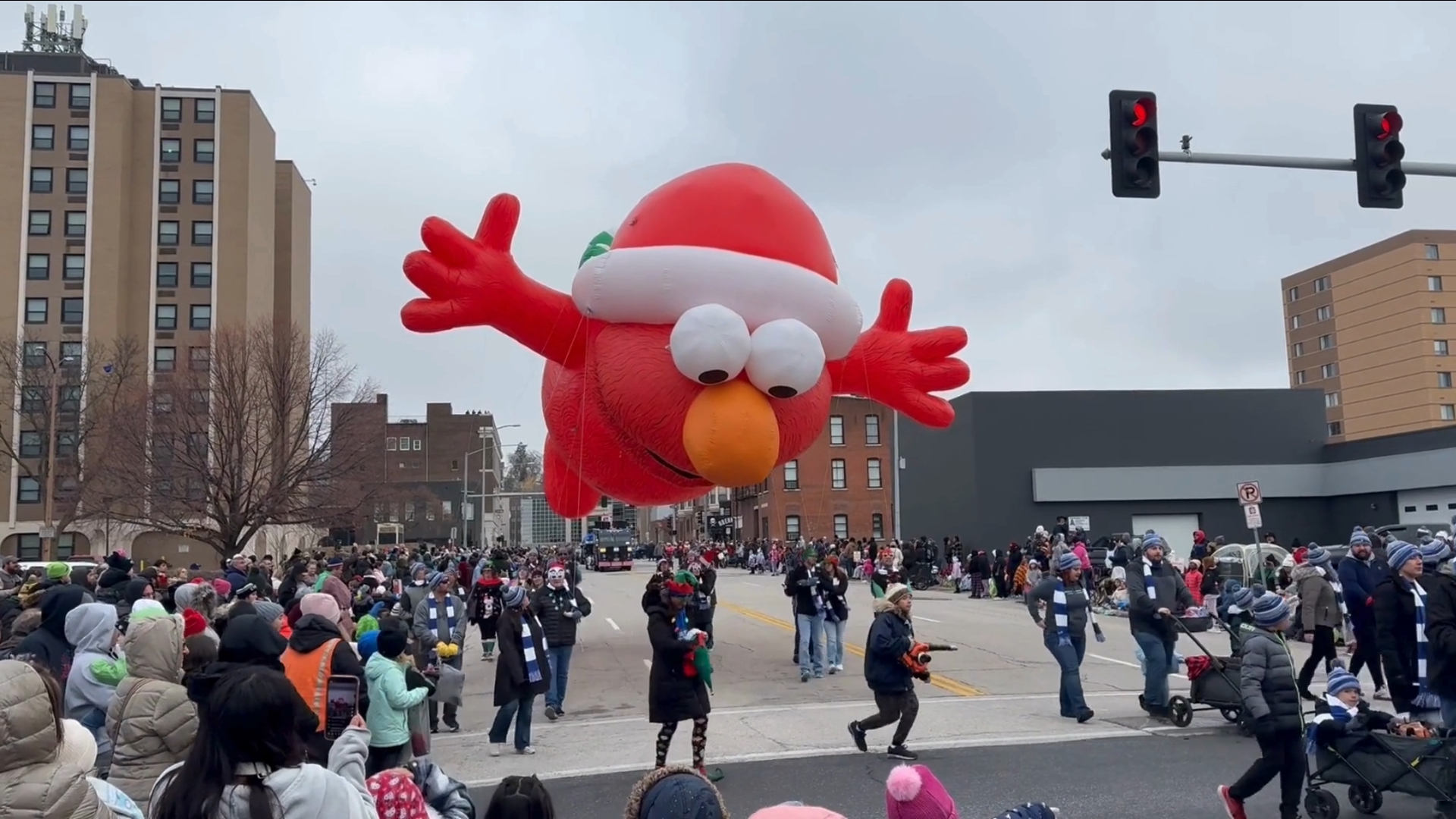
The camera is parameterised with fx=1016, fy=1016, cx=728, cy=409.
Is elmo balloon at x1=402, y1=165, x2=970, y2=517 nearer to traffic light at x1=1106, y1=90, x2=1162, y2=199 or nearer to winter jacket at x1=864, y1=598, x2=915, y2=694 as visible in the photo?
winter jacket at x1=864, y1=598, x2=915, y2=694

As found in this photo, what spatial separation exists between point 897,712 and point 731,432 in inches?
143

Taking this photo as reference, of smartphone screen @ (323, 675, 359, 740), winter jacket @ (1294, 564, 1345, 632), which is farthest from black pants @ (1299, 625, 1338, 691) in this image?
smartphone screen @ (323, 675, 359, 740)

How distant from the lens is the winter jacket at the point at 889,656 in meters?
8.97

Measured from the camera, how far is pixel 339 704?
537 cm

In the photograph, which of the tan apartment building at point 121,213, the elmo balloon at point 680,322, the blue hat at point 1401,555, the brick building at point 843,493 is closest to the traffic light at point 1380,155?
the blue hat at point 1401,555

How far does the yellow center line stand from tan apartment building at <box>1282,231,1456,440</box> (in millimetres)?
46639

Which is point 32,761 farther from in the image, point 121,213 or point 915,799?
point 121,213

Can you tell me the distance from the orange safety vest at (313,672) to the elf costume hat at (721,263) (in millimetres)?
3063

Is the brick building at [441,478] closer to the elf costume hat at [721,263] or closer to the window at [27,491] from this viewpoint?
the window at [27,491]

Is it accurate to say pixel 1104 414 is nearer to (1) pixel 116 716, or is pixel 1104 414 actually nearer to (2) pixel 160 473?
(2) pixel 160 473

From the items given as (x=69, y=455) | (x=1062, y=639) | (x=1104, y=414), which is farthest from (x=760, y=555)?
(x=1062, y=639)

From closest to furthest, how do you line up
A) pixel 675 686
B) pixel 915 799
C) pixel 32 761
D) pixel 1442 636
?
1. pixel 32 761
2. pixel 915 799
3. pixel 1442 636
4. pixel 675 686

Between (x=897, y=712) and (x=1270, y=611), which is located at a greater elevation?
(x=1270, y=611)

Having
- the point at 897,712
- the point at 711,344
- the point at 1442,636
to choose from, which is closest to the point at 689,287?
the point at 711,344
